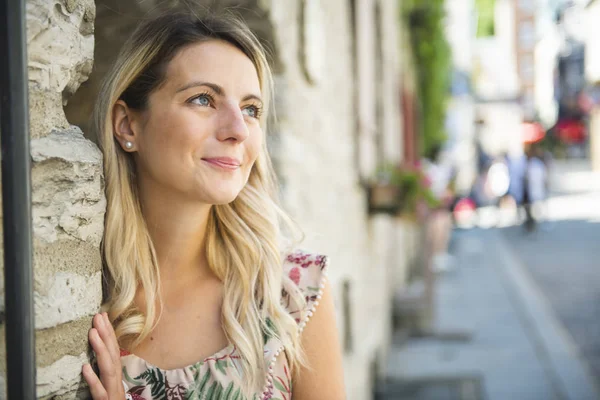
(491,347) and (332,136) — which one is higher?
(332,136)

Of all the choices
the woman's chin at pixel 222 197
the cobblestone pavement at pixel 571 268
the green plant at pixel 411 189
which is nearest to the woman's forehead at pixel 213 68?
the woman's chin at pixel 222 197

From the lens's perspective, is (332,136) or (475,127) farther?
(475,127)

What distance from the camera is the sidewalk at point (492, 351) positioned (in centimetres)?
533

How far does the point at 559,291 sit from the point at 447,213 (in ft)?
8.23

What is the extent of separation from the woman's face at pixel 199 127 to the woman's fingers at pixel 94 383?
18.7 inches

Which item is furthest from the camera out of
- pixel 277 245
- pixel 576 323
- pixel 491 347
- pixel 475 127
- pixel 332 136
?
pixel 475 127

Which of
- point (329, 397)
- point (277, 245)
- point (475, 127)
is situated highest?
point (475, 127)

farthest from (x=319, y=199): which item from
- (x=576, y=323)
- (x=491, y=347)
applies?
(x=576, y=323)

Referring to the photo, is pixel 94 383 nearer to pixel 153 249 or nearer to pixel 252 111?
pixel 153 249

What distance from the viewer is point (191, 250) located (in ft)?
5.95

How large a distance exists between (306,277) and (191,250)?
0.34 m

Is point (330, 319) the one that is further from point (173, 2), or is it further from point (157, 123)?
point (173, 2)

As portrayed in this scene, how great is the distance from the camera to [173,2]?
2004mm

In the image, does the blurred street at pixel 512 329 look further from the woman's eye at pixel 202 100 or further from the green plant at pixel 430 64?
the woman's eye at pixel 202 100
